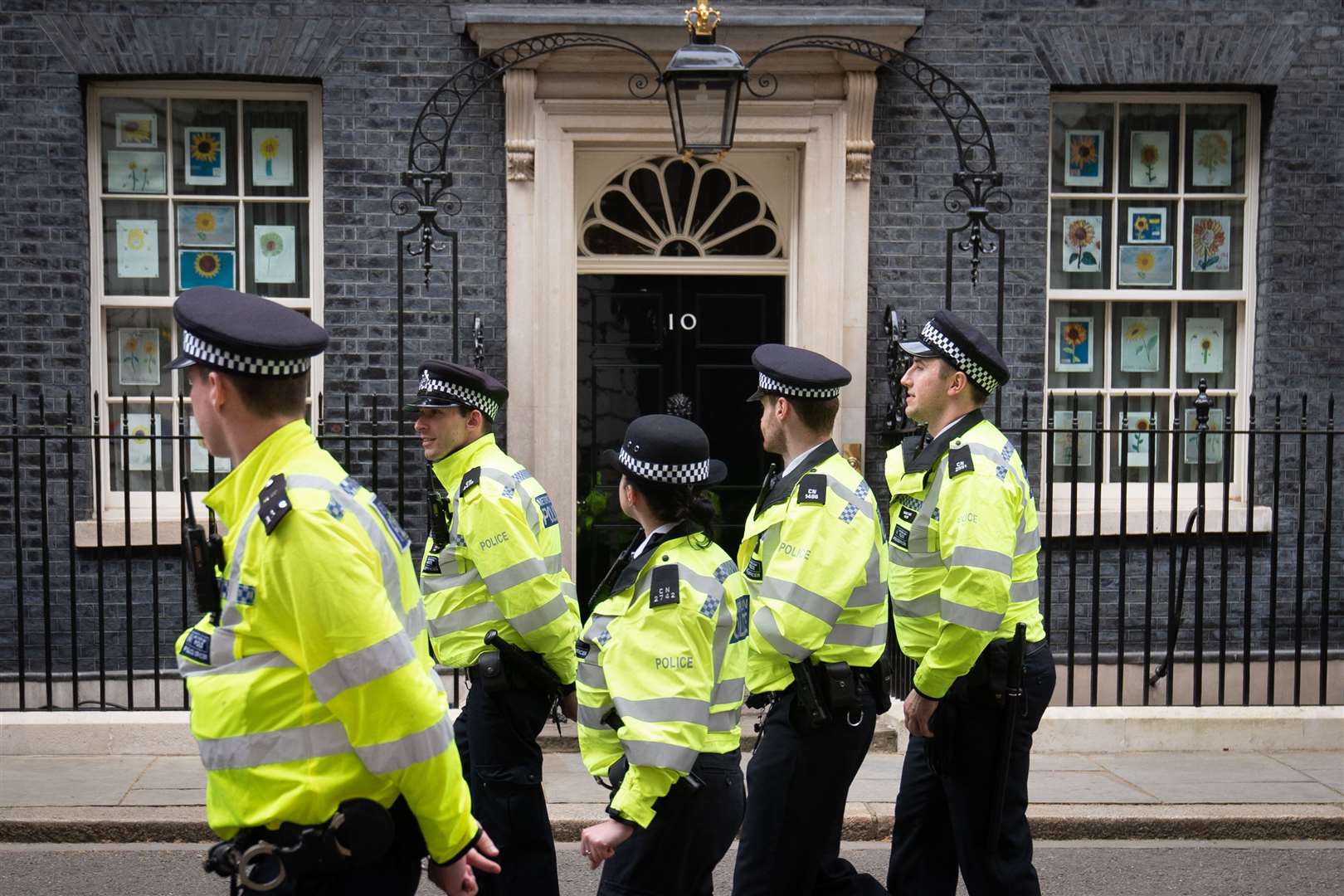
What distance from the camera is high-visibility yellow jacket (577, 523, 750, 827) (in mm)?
3594

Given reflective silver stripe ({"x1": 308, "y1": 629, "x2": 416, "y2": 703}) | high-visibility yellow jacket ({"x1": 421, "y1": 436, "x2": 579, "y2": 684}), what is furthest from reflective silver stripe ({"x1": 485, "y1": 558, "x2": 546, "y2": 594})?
reflective silver stripe ({"x1": 308, "y1": 629, "x2": 416, "y2": 703})

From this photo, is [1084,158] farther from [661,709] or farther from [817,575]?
[661,709]

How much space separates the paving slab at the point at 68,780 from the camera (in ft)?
22.6

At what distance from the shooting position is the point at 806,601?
441cm

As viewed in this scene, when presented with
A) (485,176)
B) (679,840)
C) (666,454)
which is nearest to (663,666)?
(679,840)

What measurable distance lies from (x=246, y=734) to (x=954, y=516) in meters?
2.51

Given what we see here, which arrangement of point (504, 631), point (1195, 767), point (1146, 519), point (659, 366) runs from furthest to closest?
point (659, 366), point (1146, 519), point (1195, 767), point (504, 631)

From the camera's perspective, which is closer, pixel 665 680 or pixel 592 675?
pixel 665 680

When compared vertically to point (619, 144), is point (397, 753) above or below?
below

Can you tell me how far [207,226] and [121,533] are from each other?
1926mm

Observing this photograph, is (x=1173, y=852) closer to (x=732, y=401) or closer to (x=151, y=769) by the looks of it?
(x=732, y=401)

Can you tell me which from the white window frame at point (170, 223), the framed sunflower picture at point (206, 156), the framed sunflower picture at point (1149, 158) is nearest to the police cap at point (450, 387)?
the white window frame at point (170, 223)

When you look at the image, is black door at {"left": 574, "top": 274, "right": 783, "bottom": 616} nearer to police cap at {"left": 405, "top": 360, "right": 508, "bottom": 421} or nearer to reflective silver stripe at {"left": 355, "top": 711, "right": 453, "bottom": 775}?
police cap at {"left": 405, "top": 360, "right": 508, "bottom": 421}

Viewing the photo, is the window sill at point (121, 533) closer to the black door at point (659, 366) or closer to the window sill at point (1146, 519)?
the black door at point (659, 366)
